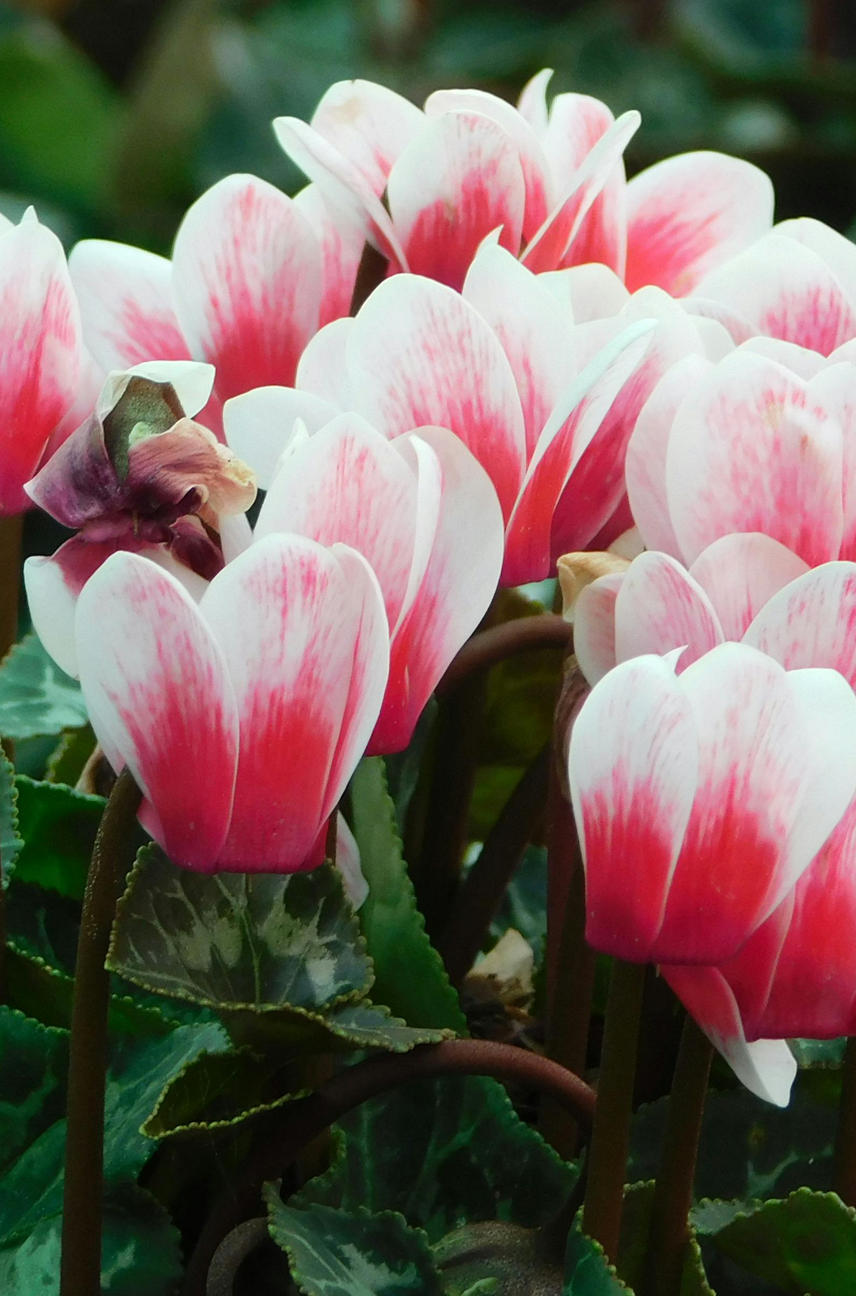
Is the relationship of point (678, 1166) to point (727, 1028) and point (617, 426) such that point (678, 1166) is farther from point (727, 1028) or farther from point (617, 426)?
point (617, 426)

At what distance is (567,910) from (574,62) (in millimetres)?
2071

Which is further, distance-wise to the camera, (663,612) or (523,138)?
(523,138)

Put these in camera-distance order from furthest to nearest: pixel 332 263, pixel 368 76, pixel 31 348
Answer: pixel 368 76, pixel 332 263, pixel 31 348

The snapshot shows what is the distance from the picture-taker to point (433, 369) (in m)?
0.36

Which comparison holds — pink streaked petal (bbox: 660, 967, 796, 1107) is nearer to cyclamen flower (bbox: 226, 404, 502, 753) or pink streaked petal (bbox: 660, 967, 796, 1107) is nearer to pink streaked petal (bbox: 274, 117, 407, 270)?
cyclamen flower (bbox: 226, 404, 502, 753)

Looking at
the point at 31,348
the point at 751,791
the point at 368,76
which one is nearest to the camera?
the point at 751,791

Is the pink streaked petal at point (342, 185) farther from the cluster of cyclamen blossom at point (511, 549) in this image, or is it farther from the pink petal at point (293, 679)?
the pink petal at point (293, 679)

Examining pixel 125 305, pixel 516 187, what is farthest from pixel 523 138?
pixel 125 305

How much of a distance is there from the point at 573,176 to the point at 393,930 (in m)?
0.21

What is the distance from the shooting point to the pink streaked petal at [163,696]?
0.96 feet

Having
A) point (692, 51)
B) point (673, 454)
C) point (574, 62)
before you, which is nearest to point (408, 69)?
point (574, 62)

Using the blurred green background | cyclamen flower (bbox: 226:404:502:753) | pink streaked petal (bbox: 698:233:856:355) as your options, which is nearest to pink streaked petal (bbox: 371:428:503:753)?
cyclamen flower (bbox: 226:404:502:753)

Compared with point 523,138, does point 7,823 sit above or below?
below

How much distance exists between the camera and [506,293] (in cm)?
37
